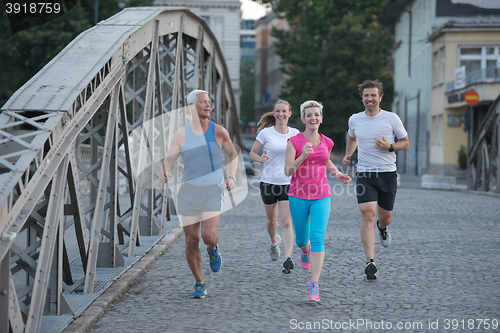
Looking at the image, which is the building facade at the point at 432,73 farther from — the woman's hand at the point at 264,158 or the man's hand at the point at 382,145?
the man's hand at the point at 382,145

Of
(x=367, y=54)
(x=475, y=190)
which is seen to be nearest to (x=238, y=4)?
(x=367, y=54)

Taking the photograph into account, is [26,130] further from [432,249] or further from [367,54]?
[367,54]

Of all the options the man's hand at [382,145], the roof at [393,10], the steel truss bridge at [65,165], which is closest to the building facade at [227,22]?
the roof at [393,10]

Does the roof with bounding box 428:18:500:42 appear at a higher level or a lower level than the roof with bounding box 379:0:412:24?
lower

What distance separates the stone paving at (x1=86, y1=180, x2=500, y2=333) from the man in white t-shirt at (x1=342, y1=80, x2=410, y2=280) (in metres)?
0.62

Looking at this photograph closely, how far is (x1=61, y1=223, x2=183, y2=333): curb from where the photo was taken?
18.8 feet

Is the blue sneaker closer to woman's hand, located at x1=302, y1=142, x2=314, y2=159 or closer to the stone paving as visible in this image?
the stone paving

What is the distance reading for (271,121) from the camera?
9.29 metres

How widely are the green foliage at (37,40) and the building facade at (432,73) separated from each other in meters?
15.4

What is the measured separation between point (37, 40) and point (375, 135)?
31.0 meters

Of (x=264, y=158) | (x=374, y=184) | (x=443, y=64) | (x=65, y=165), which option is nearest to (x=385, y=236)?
(x=374, y=184)

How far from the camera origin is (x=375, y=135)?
8.15 m

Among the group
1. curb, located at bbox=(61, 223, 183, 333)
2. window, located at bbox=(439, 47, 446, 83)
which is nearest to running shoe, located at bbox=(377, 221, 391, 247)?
curb, located at bbox=(61, 223, 183, 333)

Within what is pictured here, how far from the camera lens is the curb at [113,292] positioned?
5729mm
